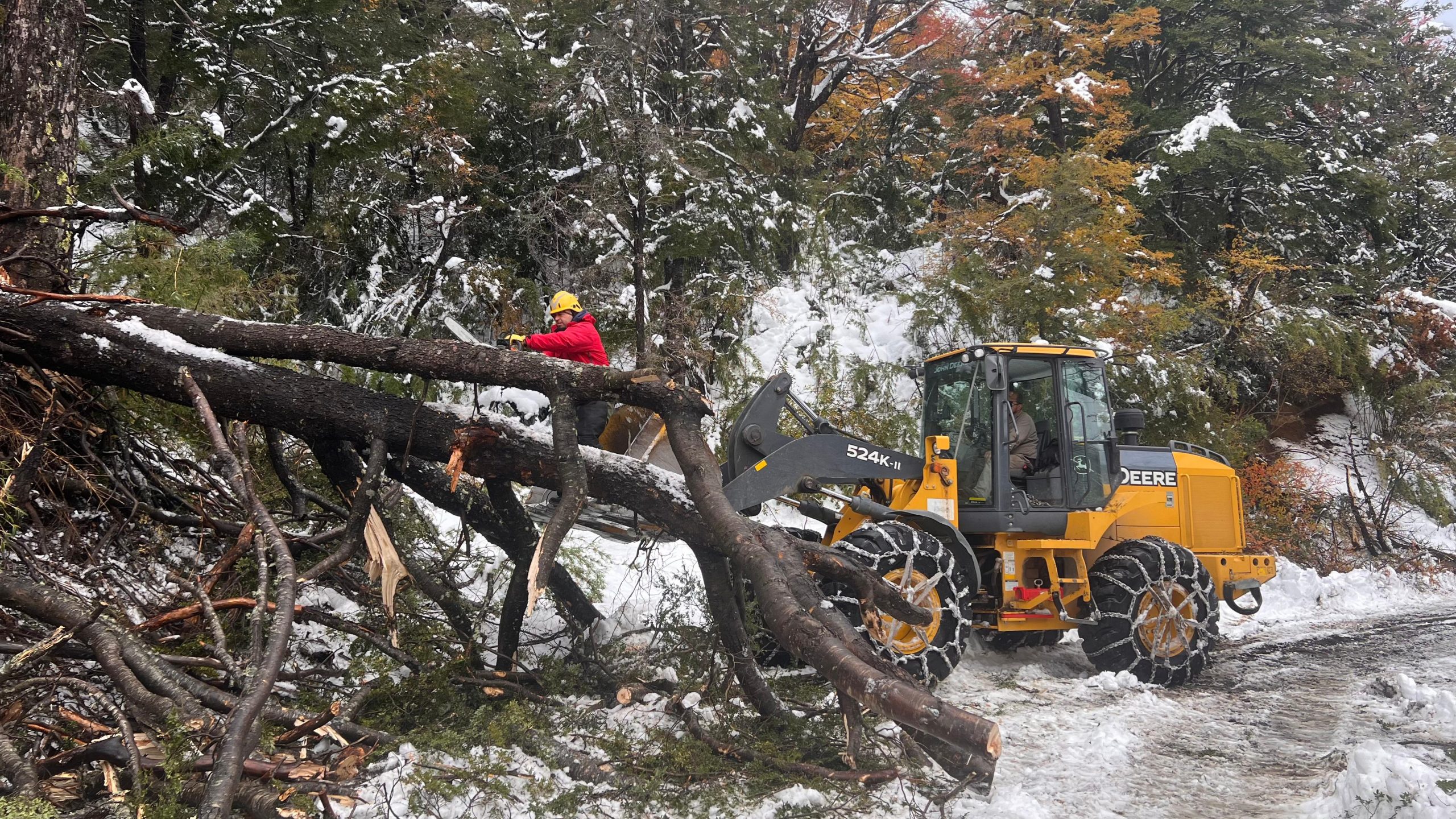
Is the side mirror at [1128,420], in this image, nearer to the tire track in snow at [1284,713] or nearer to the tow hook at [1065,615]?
the tow hook at [1065,615]

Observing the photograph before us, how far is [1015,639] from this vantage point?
7.84m

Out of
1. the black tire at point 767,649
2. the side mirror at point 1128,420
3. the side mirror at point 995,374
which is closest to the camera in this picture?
the black tire at point 767,649

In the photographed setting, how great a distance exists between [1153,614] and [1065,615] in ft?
2.37

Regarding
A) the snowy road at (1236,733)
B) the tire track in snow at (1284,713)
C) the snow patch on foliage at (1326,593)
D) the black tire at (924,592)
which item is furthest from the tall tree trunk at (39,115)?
the snow patch on foliage at (1326,593)

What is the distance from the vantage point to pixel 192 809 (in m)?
2.70

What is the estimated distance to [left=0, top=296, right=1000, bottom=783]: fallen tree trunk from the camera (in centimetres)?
388

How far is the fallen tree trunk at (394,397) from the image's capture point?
3.88m

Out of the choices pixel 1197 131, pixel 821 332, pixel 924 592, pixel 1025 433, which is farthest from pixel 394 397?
pixel 1197 131

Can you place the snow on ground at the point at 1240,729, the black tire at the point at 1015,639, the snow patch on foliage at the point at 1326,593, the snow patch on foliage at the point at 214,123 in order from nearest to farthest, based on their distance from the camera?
the snow on ground at the point at 1240,729 < the black tire at the point at 1015,639 < the snow patch on foliage at the point at 214,123 < the snow patch on foliage at the point at 1326,593

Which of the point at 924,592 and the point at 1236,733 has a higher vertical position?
the point at 924,592

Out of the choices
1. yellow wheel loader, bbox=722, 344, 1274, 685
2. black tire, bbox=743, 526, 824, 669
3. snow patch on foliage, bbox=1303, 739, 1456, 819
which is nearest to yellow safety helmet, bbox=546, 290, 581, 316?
yellow wheel loader, bbox=722, 344, 1274, 685

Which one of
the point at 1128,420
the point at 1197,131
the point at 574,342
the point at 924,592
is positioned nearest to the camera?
the point at 924,592

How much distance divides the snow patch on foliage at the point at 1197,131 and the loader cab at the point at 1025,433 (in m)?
10.7

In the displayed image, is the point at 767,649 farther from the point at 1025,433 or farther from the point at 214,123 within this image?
the point at 214,123
